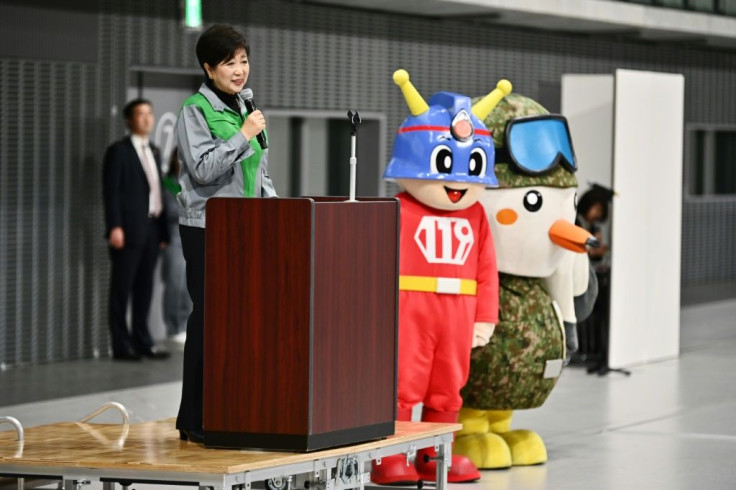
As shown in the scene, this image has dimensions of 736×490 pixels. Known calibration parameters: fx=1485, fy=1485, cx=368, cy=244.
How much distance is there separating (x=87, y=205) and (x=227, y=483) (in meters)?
7.42

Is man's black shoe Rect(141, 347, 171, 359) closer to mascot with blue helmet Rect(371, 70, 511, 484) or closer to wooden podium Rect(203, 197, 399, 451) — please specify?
mascot with blue helmet Rect(371, 70, 511, 484)

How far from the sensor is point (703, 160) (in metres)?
21.5

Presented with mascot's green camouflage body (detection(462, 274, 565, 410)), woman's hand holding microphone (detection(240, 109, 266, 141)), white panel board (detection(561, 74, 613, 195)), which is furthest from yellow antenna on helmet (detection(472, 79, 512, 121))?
white panel board (detection(561, 74, 613, 195))

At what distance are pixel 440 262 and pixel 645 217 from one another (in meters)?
4.99

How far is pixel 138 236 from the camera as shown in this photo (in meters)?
11.5

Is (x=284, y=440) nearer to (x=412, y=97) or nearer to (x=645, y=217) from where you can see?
(x=412, y=97)

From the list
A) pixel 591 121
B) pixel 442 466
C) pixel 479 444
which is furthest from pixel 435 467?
pixel 591 121

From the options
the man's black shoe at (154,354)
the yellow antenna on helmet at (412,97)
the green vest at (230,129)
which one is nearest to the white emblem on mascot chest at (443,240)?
the yellow antenna on helmet at (412,97)

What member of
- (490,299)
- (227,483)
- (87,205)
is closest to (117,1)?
(87,205)

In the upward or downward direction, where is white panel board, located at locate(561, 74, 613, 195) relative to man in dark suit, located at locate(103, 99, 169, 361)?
upward

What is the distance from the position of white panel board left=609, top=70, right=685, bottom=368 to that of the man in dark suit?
3590 mm

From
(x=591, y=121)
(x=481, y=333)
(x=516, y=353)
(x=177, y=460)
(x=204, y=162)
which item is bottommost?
(x=177, y=460)

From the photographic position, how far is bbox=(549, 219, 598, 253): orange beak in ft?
24.4

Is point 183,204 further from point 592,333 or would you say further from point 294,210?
point 592,333
